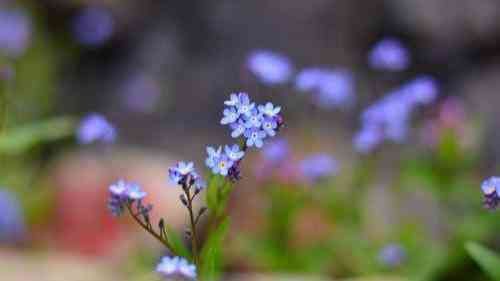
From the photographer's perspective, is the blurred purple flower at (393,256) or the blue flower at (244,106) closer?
the blue flower at (244,106)

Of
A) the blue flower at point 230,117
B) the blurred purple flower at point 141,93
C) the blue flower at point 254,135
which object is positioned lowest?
the blue flower at point 254,135

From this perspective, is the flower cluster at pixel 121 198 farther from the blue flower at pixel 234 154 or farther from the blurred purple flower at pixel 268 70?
the blurred purple flower at pixel 268 70

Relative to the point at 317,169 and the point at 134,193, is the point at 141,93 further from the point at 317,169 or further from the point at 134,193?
the point at 134,193

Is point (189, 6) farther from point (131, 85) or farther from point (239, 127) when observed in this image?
point (239, 127)

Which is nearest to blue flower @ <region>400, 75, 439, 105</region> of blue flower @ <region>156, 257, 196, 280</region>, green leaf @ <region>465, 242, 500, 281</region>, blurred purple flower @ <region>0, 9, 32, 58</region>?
green leaf @ <region>465, 242, 500, 281</region>

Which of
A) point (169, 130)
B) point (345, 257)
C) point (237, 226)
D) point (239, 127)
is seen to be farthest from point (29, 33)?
point (239, 127)

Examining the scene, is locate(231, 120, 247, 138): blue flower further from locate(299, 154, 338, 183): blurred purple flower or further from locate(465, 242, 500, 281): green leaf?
locate(299, 154, 338, 183): blurred purple flower

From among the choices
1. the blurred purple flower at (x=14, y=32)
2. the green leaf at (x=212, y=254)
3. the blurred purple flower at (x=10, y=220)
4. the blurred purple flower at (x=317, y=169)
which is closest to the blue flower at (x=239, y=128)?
the green leaf at (x=212, y=254)
